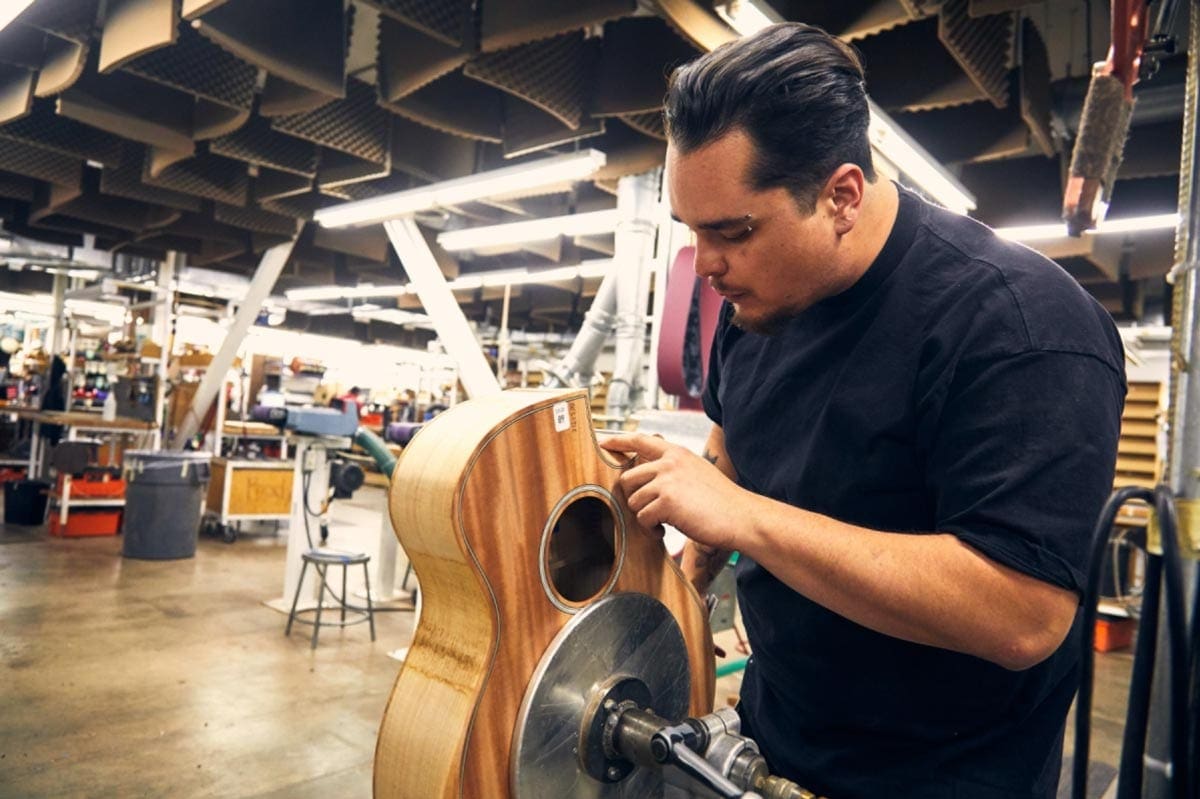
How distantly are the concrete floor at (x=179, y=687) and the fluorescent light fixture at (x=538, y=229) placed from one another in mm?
2638

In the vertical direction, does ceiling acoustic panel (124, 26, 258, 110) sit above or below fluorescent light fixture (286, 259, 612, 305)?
above

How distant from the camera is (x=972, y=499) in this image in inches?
28.1

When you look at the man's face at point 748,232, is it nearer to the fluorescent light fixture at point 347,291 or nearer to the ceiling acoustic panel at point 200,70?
the ceiling acoustic panel at point 200,70

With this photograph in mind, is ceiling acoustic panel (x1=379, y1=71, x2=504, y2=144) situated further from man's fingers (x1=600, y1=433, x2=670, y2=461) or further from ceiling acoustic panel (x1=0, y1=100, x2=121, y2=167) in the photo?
man's fingers (x1=600, y1=433, x2=670, y2=461)

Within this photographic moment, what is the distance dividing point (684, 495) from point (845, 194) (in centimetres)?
39

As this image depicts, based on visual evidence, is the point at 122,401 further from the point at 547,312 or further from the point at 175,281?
the point at 547,312

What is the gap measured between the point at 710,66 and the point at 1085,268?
21.7ft

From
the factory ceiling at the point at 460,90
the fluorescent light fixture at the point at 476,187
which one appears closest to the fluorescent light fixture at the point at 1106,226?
the factory ceiling at the point at 460,90

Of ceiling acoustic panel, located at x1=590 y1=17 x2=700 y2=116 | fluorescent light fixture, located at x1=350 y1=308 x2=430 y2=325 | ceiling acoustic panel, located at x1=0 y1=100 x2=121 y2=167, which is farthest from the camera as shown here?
Answer: fluorescent light fixture, located at x1=350 y1=308 x2=430 y2=325

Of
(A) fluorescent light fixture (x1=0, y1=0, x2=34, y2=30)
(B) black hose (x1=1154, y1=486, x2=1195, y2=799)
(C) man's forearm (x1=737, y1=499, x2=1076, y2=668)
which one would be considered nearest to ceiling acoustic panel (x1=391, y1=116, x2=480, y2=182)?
(A) fluorescent light fixture (x1=0, y1=0, x2=34, y2=30)

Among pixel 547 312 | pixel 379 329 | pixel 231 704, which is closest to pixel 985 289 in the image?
pixel 231 704

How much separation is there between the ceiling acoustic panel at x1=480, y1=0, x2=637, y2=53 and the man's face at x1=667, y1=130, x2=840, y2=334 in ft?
6.75

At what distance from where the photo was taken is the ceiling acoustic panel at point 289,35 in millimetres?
2811

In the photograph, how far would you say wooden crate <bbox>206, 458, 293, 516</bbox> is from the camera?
267 inches
